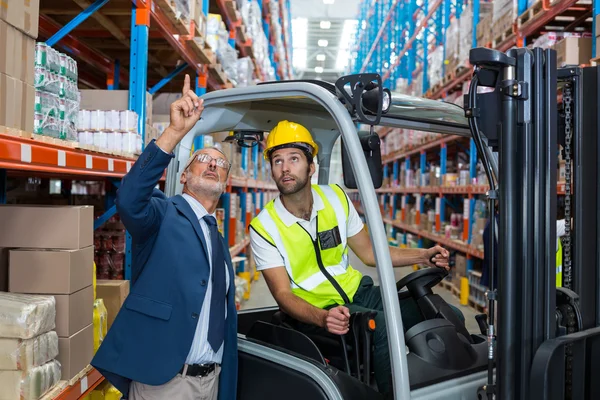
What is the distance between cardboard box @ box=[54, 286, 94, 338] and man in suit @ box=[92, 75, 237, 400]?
0.91ft

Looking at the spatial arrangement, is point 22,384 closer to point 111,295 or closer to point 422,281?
point 111,295

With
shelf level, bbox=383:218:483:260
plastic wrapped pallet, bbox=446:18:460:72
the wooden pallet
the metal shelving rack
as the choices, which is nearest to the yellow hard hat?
the metal shelving rack

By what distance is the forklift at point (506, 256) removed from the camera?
6.31ft

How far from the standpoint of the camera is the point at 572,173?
2.16 metres

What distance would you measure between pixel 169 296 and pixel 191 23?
3376mm

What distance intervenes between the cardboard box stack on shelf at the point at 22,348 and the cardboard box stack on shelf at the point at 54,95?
30.5 inches

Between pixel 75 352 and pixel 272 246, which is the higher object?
pixel 272 246

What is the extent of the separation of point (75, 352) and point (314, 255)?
48.1 inches

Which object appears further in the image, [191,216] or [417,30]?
[417,30]

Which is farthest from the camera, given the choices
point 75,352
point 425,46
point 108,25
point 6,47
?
point 425,46

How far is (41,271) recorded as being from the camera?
2418 millimetres

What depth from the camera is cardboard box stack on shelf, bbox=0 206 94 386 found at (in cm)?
242

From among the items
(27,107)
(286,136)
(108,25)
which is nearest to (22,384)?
(27,107)

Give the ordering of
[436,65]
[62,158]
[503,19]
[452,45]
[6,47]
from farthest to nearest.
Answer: [436,65] < [452,45] < [503,19] < [62,158] < [6,47]
